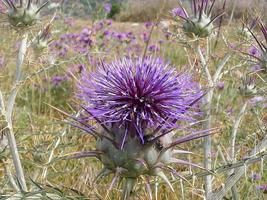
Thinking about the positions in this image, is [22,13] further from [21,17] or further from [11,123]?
[11,123]

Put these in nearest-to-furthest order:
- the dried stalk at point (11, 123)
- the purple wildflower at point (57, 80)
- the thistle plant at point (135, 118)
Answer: the thistle plant at point (135, 118)
the dried stalk at point (11, 123)
the purple wildflower at point (57, 80)

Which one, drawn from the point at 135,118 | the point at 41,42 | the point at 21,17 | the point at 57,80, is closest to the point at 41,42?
the point at 41,42

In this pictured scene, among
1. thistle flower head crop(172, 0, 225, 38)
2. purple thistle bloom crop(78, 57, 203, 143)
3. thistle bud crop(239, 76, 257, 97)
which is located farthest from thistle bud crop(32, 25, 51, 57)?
thistle bud crop(239, 76, 257, 97)

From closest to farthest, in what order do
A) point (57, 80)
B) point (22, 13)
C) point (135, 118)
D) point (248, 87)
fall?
point (135, 118) → point (22, 13) → point (248, 87) → point (57, 80)

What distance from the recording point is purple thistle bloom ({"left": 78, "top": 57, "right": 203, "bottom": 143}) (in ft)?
6.46

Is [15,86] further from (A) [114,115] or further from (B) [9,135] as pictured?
(A) [114,115]

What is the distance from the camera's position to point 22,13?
267cm

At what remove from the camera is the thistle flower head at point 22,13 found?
8.77 feet

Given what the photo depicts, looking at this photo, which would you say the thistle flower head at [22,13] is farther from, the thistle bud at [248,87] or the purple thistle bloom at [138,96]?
the thistle bud at [248,87]

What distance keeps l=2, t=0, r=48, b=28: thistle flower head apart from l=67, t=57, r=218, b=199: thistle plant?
2.49 feet

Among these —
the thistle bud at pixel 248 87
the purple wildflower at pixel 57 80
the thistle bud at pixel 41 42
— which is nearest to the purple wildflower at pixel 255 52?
the thistle bud at pixel 248 87

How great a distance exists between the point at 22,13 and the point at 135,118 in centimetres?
106

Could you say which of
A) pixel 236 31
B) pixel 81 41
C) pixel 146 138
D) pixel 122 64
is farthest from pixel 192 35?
pixel 81 41

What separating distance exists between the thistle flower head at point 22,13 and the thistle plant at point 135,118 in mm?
Result: 758
